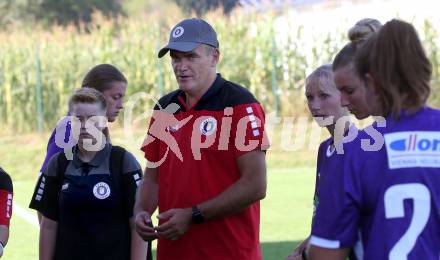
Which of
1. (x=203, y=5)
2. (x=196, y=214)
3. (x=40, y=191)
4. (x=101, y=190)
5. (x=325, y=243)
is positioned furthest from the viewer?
(x=203, y=5)

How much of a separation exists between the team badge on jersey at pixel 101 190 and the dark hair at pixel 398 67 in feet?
7.41

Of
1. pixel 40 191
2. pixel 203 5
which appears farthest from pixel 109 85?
pixel 203 5

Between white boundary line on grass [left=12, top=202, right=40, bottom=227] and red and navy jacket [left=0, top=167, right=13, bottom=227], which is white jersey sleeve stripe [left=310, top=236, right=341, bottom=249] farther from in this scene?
white boundary line on grass [left=12, top=202, right=40, bottom=227]

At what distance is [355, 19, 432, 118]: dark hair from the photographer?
3316 mm

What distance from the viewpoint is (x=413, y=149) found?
3.38 meters

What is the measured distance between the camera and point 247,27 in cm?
2536

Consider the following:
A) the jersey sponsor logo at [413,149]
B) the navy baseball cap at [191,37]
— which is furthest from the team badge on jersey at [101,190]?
the jersey sponsor logo at [413,149]

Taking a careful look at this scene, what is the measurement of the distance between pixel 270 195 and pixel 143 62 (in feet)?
32.2

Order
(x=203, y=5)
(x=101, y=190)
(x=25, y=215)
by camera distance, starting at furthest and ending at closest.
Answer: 1. (x=203, y=5)
2. (x=25, y=215)
3. (x=101, y=190)

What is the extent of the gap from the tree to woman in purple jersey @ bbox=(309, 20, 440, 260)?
33.5 m

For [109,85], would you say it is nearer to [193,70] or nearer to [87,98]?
[87,98]

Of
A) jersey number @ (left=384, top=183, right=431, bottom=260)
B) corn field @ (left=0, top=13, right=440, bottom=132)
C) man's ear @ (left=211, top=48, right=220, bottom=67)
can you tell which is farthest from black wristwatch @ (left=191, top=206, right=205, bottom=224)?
corn field @ (left=0, top=13, right=440, bottom=132)

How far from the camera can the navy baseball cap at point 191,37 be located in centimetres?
510

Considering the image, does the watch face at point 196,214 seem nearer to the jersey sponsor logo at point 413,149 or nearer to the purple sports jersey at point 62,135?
the purple sports jersey at point 62,135
